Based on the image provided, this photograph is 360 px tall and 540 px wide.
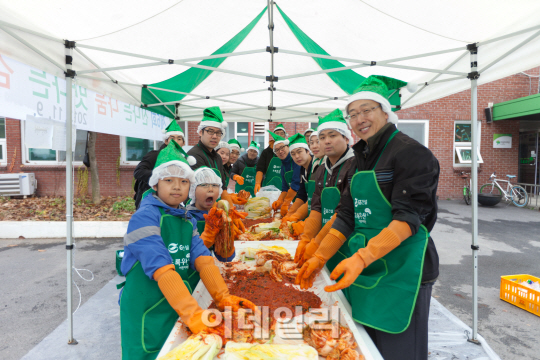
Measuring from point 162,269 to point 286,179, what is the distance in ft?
13.4

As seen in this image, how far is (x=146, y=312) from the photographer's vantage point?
1.65 metres

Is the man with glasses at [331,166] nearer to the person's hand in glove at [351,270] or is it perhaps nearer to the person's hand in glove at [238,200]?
the person's hand in glove at [351,270]

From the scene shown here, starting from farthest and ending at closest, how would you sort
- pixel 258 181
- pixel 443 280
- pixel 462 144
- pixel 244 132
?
pixel 462 144, pixel 244 132, pixel 258 181, pixel 443 280

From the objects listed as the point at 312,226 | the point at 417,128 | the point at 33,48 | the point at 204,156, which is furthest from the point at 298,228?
the point at 417,128

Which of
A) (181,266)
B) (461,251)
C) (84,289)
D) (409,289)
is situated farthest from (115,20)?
(461,251)

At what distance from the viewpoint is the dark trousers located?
1597 mm

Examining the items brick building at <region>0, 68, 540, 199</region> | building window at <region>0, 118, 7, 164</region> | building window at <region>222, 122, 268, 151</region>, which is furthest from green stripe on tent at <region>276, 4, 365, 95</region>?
building window at <region>0, 118, 7, 164</region>

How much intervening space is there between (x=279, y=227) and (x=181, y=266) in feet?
6.66

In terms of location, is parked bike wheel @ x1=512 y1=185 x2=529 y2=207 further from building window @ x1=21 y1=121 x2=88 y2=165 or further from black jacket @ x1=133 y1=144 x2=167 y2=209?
building window @ x1=21 y1=121 x2=88 y2=165

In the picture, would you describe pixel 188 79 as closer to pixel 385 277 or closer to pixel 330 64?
pixel 330 64

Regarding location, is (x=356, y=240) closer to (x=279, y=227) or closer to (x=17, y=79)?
(x=279, y=227)

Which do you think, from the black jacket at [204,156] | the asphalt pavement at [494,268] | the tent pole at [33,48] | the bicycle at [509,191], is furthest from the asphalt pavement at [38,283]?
the bicycle at [509,191]

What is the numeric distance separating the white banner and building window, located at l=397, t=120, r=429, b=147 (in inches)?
444

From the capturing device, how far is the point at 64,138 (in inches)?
119
